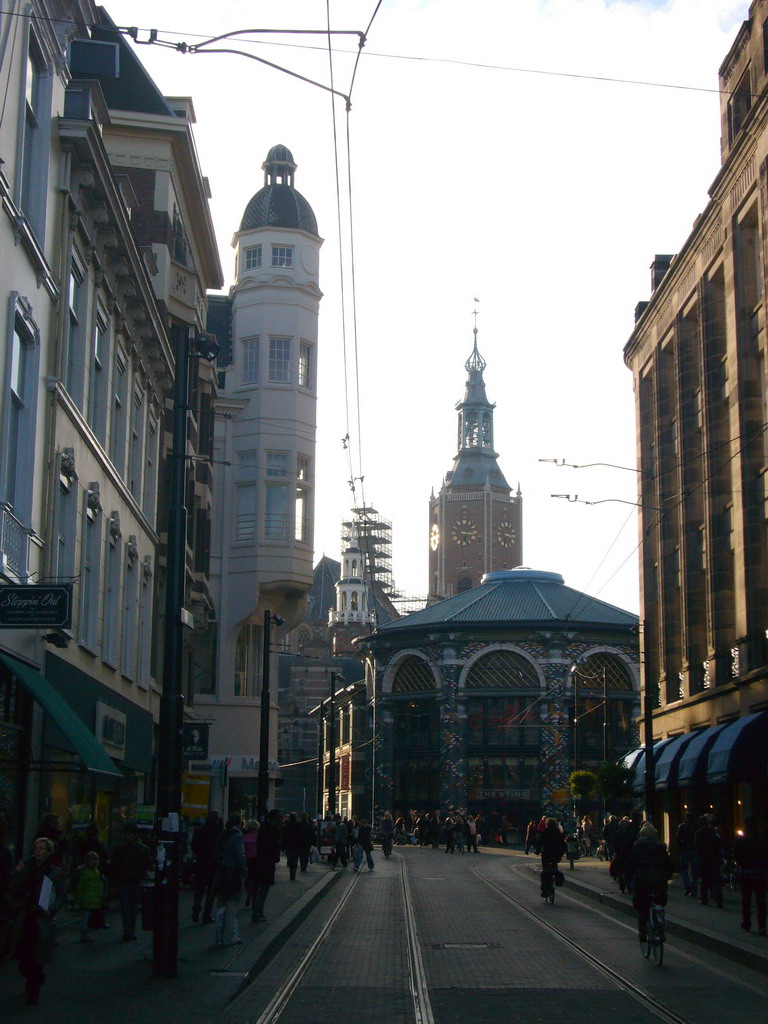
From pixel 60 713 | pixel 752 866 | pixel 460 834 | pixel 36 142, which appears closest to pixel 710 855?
pixel 752 866

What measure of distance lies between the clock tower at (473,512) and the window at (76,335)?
451 ft

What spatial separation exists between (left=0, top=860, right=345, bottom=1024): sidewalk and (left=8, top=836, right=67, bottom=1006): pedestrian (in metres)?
0.30

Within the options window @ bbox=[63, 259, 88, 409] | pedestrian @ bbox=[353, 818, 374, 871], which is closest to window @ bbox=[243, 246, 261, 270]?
pedestrian @ bbox=[353, 818, 374, 871]

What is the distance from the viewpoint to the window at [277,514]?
4256 cm

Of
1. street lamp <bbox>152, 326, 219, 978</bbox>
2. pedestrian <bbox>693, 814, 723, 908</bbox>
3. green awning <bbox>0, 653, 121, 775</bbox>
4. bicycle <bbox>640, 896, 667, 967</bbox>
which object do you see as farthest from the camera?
pedestrian <bbox>693, 814, 723, 908</bbox>

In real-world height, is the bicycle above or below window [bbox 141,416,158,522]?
below

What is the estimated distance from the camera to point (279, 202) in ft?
148

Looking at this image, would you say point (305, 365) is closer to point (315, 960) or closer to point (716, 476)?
point (716, 476)

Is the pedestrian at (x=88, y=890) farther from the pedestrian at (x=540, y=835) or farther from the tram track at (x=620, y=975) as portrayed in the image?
the pedestrian at (x=540, y=835)

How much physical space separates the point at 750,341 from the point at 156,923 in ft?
72.9

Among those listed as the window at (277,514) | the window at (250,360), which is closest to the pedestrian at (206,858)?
the window at (277,514)

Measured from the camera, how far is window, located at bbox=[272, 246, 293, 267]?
44.1m

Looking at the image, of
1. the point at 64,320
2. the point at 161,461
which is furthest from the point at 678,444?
the point at 64,320

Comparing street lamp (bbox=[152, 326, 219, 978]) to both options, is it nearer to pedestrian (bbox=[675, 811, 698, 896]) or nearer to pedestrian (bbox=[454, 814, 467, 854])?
pedestrian (bbox=[675, 811, 698, 896])
